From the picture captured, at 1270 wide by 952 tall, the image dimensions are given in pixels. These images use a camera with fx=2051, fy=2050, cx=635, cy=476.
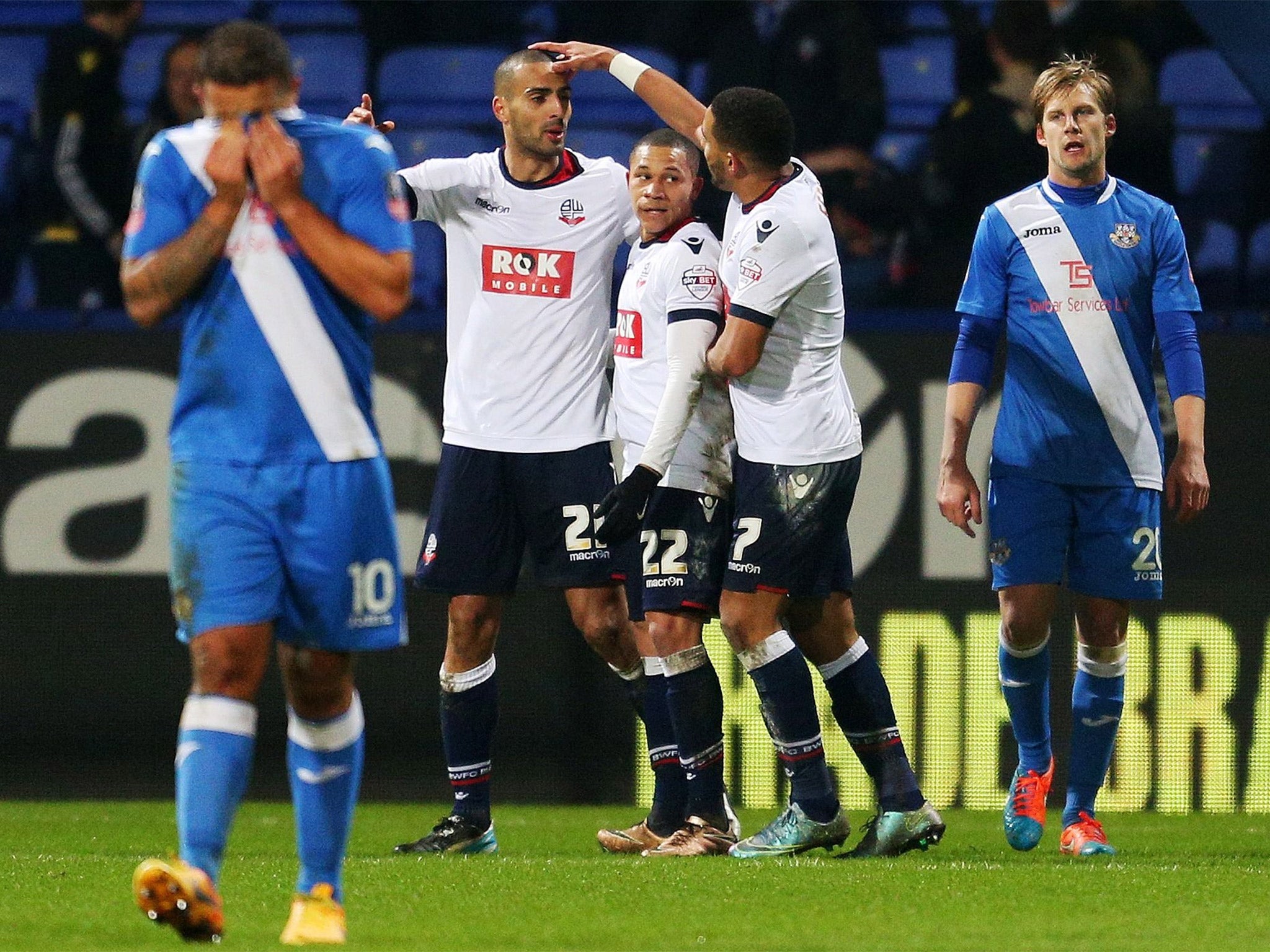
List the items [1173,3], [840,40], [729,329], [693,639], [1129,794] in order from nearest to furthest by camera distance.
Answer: [729,329], [693,639], [1129,794], [840,40], [1173,3]

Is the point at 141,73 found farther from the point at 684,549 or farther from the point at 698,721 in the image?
the point at 698,721

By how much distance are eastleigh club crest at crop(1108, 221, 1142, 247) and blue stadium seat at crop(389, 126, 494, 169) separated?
4281mm

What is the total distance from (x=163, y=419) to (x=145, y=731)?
4.02 feet

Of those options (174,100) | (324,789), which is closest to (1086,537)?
(324,789)

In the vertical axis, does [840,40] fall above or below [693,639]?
above

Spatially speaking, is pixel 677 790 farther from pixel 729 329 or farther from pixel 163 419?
pixel 163 419

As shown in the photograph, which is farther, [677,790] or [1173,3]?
[1173,3]

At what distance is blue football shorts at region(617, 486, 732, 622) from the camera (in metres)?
5.90

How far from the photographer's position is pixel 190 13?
1112cm

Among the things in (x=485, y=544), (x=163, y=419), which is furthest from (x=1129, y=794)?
(x=163, y=419)

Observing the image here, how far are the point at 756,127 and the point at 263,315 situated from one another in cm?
198

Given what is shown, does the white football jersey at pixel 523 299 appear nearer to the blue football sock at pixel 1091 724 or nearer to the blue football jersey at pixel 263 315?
the blue football sock at pixel 1091 724

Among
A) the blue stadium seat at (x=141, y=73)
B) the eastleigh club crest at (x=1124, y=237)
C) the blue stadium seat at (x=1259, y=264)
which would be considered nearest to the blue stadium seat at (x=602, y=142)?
the blue stadium seat at (x=141, y=73)

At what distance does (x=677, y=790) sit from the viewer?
20.5 feet
